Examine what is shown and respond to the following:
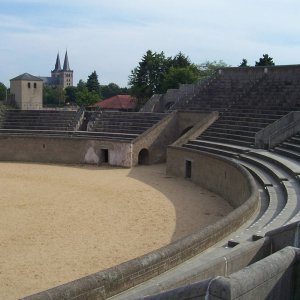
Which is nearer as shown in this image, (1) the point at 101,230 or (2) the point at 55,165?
(1) the point at 101,230

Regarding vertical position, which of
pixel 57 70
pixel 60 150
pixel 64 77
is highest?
pixel 57 70

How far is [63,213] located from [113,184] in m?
5.75

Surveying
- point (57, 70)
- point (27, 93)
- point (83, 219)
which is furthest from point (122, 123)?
point (57, 70)

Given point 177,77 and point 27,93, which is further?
point 27,93

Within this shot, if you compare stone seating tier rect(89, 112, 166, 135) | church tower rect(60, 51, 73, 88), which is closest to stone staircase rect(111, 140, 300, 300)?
stone seating tier rect(89, 112, 166, 135)

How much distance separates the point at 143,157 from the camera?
2848 centimetres

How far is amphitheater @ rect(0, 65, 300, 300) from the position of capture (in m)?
6.16

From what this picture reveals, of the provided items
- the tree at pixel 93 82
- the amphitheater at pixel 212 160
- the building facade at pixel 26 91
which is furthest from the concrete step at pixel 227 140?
the tree at pixel 93 82

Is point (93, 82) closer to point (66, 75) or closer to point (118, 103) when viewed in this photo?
point (118, 103)

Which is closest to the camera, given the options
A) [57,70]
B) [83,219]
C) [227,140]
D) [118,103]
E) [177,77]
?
[83,219]

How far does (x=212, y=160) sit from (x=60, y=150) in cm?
1192

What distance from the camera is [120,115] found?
106ft

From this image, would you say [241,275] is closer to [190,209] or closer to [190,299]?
[190,299]

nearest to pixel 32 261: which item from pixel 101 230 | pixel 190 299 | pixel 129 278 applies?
pixel 101 230
